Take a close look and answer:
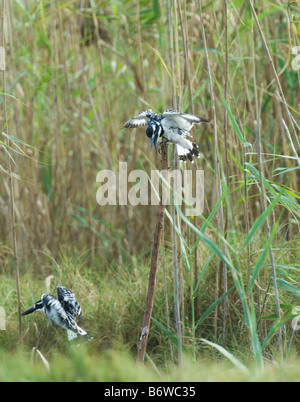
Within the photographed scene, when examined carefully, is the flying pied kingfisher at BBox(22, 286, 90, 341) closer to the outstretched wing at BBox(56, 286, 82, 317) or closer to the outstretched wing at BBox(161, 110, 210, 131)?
the outstretched wing at BBox(56, 286, 82, 317)

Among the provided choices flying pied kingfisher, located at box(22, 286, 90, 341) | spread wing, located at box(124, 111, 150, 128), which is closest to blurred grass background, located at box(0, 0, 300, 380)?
flying pied kingfisher, located at box(22, 286, 90, 341)

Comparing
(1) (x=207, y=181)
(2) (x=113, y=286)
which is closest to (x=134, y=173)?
(1) (x=207, y=181)

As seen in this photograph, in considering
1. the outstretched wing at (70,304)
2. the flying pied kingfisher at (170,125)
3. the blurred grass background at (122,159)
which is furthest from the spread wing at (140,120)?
the blurred grass background at (122,159)

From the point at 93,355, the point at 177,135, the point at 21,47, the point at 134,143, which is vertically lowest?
the point at 93,355

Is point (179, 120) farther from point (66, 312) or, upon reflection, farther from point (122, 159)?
point (122, 159)

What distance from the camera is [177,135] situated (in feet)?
3.56

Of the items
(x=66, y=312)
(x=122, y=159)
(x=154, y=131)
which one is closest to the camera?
(x=154, y=131)

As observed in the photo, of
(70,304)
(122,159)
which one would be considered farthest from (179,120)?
(122,159)

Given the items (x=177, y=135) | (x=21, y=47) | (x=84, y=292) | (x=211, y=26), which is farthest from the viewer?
(x=21, y=47)

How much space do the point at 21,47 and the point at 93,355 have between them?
1.67 meters

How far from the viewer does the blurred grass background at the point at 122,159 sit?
1.67 metres

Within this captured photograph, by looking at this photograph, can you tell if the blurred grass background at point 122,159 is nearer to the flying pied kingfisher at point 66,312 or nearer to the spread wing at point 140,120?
the flying pied kingfisher at point 66,312

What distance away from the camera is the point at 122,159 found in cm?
262
